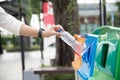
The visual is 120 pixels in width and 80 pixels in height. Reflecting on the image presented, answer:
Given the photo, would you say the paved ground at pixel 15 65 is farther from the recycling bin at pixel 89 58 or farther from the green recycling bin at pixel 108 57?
the green recycling bin at pixel 108 57

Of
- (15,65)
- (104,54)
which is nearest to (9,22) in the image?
(104,54)

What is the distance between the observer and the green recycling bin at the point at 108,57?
2363 millimetres

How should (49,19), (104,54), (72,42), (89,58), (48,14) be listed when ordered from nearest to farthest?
1. (104,54)
2. (89,58)
3. (72,42)
4. (49,19)
5. (48,14)

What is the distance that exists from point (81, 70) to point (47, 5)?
658 centimetres

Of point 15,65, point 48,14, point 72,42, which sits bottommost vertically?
point 15,65

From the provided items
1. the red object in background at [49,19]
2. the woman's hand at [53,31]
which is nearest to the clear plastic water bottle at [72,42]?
the woman's hand at [53,31]

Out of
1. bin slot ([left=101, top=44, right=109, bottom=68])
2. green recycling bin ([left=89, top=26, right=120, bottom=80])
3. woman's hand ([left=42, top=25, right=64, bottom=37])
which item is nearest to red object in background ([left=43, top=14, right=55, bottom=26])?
woman's hand ([left=42, top=25, right=64, bottom=37])

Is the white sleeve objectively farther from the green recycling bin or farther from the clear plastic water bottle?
the green recycling bin

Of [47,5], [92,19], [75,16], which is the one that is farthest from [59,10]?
[92,19]

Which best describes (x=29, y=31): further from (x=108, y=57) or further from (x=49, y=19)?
(x=49, y=19)

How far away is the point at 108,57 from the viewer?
250 cm

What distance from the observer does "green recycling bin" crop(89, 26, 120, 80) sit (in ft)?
7.75

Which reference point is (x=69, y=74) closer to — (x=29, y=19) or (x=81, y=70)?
(x=29, y=19)

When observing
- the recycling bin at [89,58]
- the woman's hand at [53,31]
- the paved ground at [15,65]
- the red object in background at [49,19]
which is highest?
the red object in background at [49,19]
